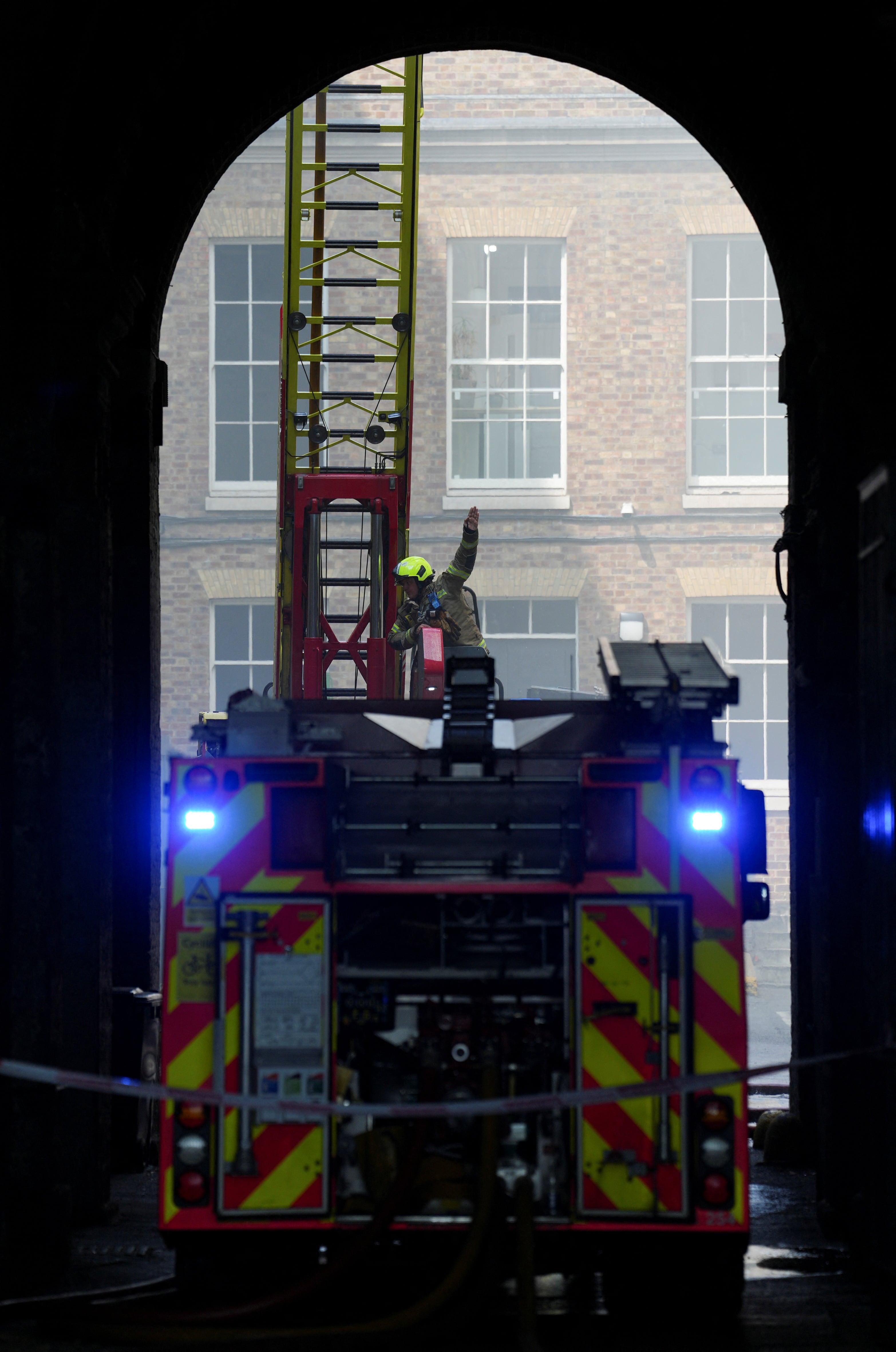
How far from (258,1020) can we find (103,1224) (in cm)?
281

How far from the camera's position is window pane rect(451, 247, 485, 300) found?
26.3 m

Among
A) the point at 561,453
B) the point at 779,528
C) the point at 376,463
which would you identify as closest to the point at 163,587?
the point at 561,453

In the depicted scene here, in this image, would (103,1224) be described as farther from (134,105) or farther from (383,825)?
(134,105)

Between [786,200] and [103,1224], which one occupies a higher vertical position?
[786,200]

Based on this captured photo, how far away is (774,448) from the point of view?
86.7 ft

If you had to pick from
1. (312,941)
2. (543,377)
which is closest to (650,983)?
(312,941)

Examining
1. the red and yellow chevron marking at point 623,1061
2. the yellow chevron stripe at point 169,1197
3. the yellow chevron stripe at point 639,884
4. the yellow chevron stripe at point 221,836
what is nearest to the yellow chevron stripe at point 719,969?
the red and yellow chevron marking at point 623,1061

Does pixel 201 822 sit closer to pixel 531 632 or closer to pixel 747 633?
pixel 531 632

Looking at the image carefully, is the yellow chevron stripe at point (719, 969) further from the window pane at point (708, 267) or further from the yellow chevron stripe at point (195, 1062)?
the window pane at point (708, 267)

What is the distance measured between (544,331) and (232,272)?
4688 millimetres

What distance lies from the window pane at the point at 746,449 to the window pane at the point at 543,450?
2543 millimetres

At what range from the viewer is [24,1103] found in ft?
24.3

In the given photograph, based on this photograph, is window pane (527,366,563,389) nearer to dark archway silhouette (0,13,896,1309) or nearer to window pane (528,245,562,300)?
window pane (528,245,562,300)

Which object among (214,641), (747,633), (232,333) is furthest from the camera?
(232,333)
